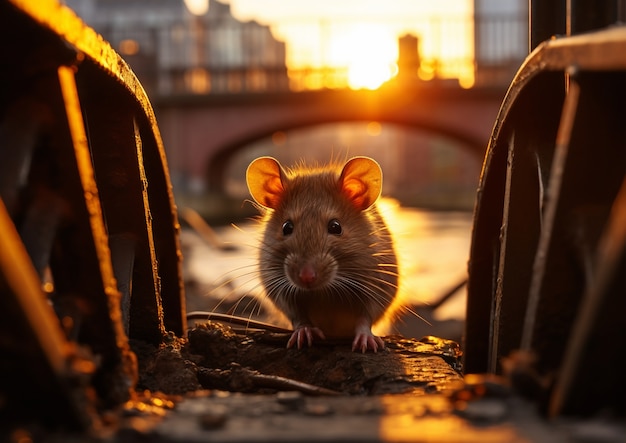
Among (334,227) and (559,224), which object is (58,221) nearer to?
(559,224)

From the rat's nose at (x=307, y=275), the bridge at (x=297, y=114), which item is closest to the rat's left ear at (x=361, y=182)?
the rat's nose at (x=307, y=275)

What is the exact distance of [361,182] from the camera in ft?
16.1

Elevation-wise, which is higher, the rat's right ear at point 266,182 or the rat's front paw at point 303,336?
the rat's right ear at point 266,182

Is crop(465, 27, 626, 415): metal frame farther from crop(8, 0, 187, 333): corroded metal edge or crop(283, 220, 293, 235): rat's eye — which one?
crop(8, 0, 187, 333): corroded metal edge

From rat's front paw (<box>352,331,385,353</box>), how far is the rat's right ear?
103cm

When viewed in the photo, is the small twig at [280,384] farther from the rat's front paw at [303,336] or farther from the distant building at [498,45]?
the distant building at [498,45]

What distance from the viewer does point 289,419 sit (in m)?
2.31

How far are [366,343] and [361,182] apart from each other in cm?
101

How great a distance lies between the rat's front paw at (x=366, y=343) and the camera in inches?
166

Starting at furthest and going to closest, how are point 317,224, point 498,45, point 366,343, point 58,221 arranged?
point 498,45, point 317,224, point 366,343, point 58,221

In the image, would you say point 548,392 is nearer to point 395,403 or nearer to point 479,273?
point 395,403

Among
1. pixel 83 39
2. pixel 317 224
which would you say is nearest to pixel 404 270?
pixel 317 224

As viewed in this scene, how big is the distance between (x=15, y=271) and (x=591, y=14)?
85.5 inches

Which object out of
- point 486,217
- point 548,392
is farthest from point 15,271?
point 486,217
